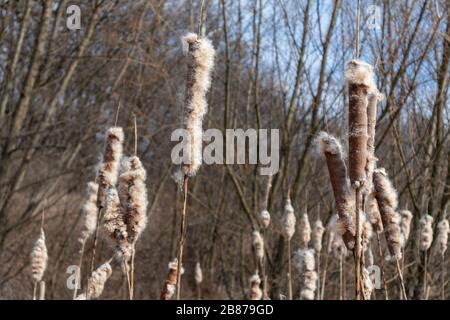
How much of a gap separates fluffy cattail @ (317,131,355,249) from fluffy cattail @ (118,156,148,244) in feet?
1.57

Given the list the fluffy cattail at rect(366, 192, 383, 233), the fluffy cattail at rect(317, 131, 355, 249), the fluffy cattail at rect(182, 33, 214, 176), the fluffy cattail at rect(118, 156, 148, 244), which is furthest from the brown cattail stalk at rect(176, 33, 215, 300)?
the fluffy cattail at rect(366, 192, 383, 233)

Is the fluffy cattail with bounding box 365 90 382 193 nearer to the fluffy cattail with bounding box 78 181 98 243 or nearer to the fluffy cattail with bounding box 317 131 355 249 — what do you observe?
the fluffy cattail with bounding box 317 131 355 249

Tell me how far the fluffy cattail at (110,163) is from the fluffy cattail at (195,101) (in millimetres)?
401

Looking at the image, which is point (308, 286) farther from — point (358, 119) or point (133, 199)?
point (358, 119)

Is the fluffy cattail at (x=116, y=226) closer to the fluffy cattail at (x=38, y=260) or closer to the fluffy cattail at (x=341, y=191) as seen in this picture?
the fluffy cattail at (x=341, y=191)

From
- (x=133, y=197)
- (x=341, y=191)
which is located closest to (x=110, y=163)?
(x=133, y=197)

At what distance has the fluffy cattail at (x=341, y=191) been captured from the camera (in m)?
1.37

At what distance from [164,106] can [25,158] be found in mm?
3497

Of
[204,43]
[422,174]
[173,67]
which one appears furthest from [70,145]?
[204,43]

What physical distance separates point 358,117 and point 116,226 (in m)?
0.67

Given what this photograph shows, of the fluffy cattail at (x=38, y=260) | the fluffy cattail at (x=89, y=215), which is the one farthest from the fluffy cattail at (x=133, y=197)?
the fluffy cattail at (x=38, y=260)

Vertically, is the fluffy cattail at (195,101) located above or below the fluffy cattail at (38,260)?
above

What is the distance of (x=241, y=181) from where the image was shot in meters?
5.44

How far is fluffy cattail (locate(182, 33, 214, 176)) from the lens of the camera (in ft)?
4.78
